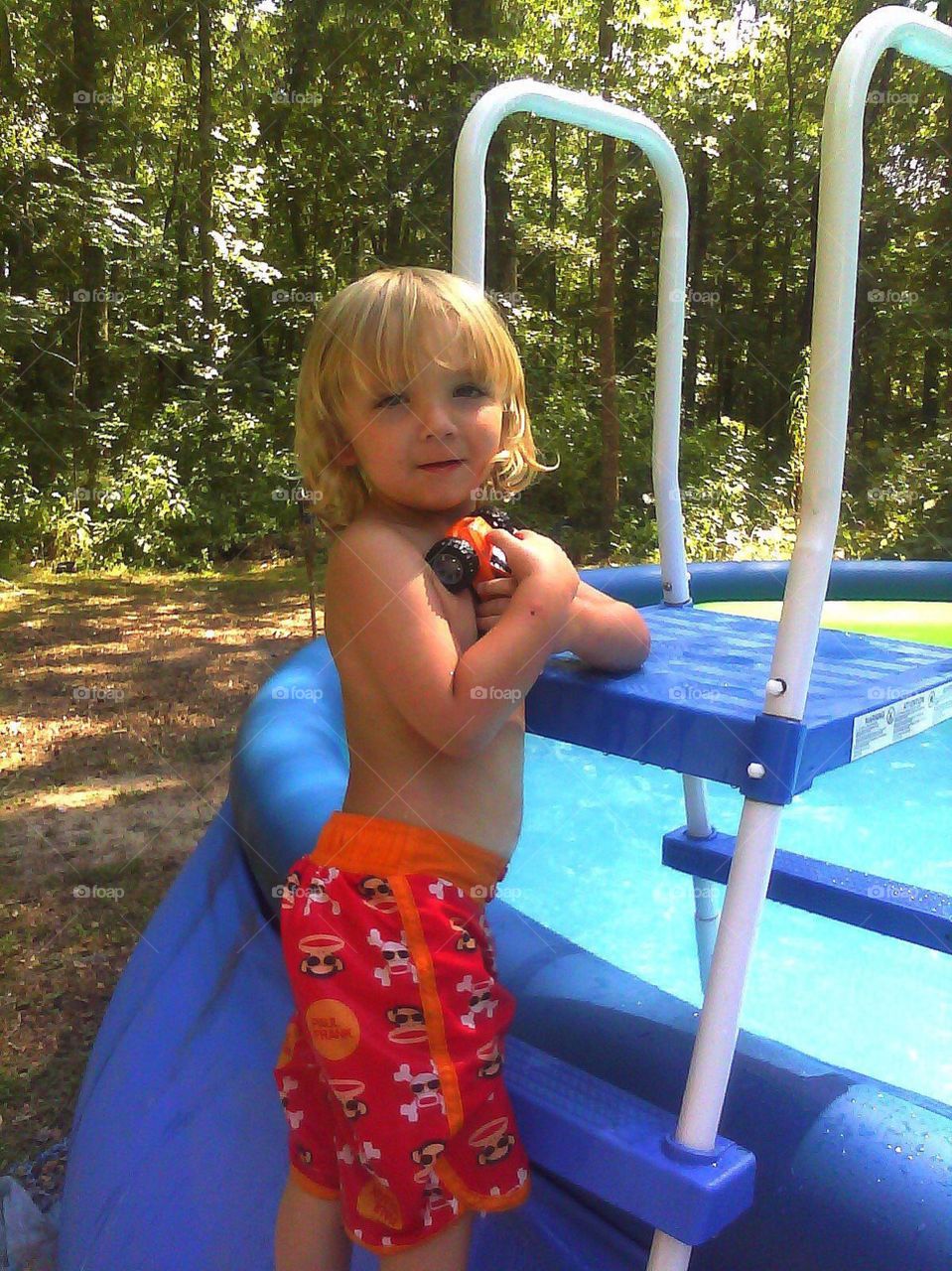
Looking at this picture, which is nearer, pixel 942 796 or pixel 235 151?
pixel 942 796

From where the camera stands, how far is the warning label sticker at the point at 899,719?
1077 mm

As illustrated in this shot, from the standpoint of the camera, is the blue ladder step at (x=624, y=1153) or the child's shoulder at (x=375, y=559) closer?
the blue ladder step at (x=624, y=1153)

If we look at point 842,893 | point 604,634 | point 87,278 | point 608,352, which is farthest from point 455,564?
point 87,278

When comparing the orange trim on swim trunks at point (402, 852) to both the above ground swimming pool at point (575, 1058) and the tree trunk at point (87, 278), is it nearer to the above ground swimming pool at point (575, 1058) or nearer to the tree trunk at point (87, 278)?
the above ground swimming pool at point (575, 1058)

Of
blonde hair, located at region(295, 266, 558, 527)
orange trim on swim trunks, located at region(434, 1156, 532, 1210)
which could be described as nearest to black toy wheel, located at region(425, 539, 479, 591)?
blonde hair, located at region(295, 266, 558, 527)

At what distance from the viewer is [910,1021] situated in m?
2.25

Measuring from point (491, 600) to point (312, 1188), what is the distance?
62 cm

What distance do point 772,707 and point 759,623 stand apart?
714 mm

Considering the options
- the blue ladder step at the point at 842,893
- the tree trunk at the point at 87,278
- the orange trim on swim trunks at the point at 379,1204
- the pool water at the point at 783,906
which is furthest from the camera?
the tree trunk at the point at 87,278

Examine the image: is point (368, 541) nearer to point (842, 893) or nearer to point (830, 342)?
point (830, 342)

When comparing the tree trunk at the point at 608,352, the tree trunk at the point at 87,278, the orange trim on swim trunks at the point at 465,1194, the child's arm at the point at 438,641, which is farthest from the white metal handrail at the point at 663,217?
the tree trunk at the point at 87,278

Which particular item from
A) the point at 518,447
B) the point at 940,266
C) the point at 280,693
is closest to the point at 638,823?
the point at 280,693

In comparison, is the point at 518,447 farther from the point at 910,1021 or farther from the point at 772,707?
the point at 910,1021

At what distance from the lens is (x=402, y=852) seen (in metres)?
1.10
